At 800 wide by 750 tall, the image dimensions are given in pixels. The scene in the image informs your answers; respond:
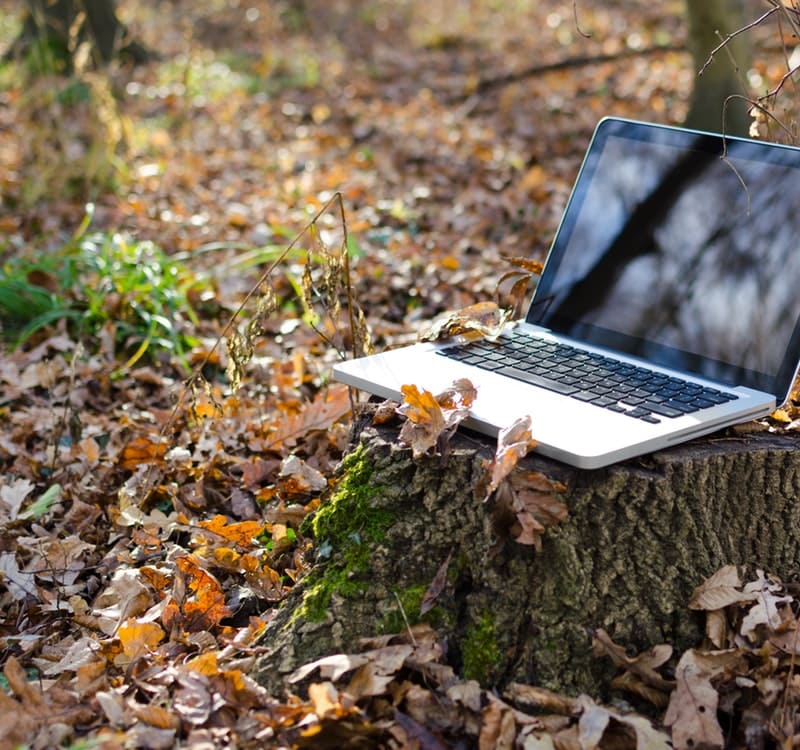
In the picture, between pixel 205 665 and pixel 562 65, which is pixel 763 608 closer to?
pixel 205 665

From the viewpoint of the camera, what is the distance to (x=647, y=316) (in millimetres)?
2635

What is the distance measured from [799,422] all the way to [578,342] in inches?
24.0

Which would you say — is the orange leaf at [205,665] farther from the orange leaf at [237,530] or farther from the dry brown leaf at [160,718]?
the orange leaf at [237,530]

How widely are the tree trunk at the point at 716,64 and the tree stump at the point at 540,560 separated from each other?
157 inches

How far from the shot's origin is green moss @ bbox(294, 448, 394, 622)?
232 centimetres

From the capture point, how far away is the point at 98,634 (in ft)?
8.82

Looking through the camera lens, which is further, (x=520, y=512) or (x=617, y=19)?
(x=617, y=19)

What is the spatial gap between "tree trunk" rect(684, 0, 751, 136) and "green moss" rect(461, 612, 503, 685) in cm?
440

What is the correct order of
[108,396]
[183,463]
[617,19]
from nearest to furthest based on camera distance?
[183,463] → [108,396] → [617,19]

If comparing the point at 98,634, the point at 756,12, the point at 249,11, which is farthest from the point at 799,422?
the point at 249,11

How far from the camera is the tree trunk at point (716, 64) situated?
5.79 meters

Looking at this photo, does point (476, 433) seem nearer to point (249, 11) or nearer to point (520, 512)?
point (520, 512)

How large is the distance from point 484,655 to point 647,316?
1012 mm

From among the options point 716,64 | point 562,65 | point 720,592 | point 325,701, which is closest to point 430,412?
point 325,701
